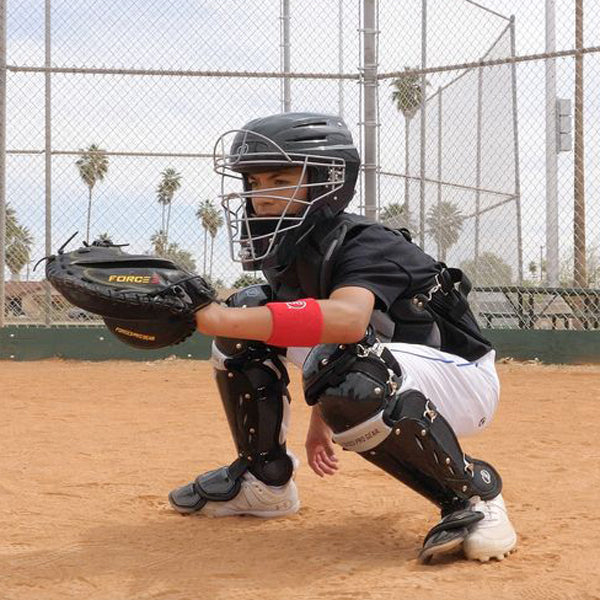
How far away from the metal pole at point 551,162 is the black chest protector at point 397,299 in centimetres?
533

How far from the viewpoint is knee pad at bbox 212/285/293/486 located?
9.80 feet

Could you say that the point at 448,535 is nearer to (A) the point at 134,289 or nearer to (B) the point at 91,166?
(A) the point at 134,289

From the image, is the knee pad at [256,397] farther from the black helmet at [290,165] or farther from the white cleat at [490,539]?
the white cleat at [490,539]

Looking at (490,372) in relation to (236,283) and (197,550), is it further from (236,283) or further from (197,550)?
(236,283)

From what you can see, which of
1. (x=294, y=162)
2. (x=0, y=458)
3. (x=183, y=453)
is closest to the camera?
(x=294, y=162)

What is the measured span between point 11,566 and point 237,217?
3.95 ft

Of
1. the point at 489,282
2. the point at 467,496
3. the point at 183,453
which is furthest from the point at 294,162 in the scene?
the point at 489,282

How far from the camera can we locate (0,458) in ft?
13.1

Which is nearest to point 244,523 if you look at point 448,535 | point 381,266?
point 448,535

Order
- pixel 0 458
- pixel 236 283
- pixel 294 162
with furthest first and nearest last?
pixel 236 283 → pixel 0 458 → pixel 294 162

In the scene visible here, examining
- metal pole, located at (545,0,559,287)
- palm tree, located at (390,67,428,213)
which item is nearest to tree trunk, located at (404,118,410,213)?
palm tree, located at (390,67,428,213)

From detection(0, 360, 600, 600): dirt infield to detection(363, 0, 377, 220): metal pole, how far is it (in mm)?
3287

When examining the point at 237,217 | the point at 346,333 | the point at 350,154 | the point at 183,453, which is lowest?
the point at 183,453

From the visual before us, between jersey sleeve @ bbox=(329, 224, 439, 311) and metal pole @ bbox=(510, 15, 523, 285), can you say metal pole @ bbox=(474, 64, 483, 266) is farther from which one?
jersey sleeve @ bbox=(329, 224, 439, 311)
